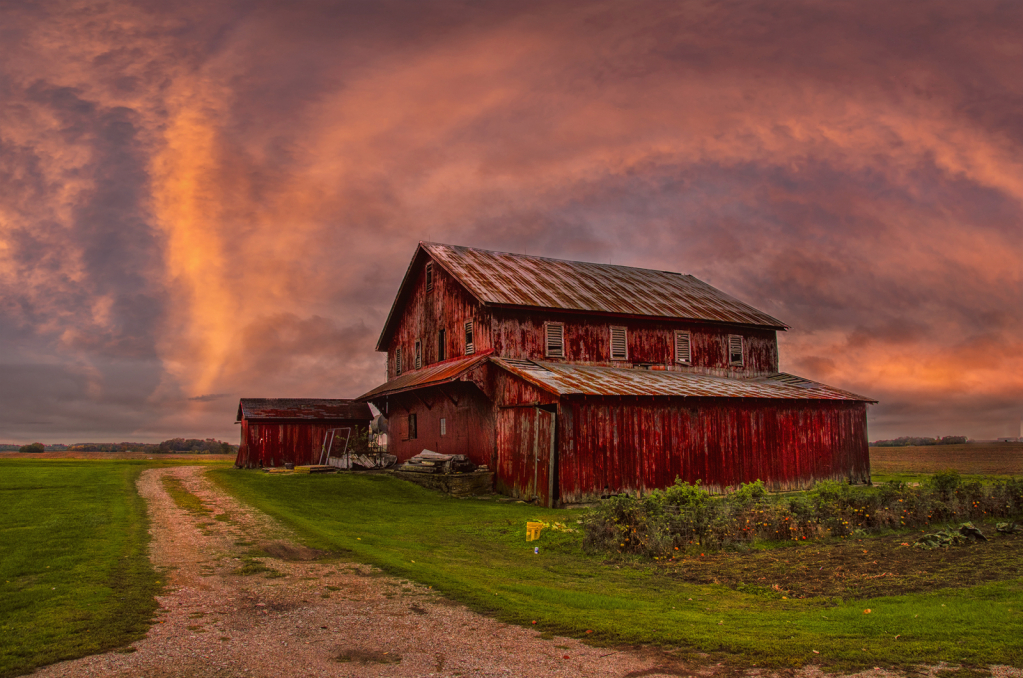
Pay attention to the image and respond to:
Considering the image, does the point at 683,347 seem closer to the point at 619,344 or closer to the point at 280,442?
the point at 619,344

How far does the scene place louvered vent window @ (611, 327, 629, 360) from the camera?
3350cm

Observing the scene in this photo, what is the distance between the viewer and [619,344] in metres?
33.7

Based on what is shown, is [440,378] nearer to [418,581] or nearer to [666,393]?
[666,393]

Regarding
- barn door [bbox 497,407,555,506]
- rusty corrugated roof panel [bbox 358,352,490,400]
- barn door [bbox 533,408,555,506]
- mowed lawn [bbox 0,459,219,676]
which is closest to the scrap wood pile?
barn door [bbox 497,407,555,506]

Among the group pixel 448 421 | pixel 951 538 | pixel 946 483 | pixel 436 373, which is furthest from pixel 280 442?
pixel 951 538

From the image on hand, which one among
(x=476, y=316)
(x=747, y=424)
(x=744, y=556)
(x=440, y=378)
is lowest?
(x=744, y=556)

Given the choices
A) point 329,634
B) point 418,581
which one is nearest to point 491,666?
Answer: point 329,634

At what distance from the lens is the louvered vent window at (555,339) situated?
3156 centimetres

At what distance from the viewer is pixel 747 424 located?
28.7m

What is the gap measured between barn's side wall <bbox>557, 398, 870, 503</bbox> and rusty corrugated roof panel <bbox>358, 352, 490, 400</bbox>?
19.3ft

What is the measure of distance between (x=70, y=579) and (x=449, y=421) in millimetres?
21755

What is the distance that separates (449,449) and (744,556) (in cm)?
1942

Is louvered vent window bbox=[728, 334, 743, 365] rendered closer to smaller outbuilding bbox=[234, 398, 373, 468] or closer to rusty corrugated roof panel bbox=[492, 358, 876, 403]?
rusty corrugated roof panel bbox=[492, 358, 876, 403]

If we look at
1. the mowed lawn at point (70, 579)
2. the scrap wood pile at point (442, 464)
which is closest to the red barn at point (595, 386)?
the scrap wood pile at point (442, 464)
